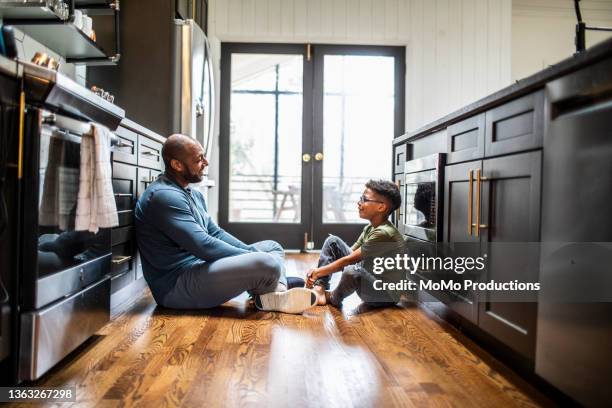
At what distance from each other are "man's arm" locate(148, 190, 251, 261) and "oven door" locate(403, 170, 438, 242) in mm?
975

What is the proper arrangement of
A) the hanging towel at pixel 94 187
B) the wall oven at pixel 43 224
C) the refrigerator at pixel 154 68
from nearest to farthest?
the wall oven at pixel 43 224 → the hanging towel at pixel 94 187 → the refrigerator at pixel 154 68

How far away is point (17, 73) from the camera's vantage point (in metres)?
1.16

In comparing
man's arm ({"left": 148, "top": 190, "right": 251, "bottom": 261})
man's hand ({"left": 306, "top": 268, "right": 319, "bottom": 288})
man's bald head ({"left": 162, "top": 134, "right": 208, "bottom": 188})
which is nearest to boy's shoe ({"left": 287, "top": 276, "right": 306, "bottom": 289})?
man's hand ({"left": 306, "top": 268, "right": 319, "bottom": 288})

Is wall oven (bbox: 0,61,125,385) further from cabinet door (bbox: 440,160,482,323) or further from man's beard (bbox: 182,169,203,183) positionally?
cabinet door (bbox: 440,160,482,323)

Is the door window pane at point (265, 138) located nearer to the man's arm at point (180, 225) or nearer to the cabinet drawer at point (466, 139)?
the man's arm at point (180, 225)

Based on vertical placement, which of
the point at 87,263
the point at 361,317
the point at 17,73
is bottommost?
the point at 361,317

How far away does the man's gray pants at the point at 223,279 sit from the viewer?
2088 mm

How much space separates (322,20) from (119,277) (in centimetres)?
334

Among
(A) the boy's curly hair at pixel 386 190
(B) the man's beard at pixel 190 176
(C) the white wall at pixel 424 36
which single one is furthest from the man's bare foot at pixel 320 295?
(C) the white wall at pixel 424 36

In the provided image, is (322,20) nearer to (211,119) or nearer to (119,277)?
(211,119)

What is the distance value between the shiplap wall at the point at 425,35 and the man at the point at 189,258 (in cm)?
267

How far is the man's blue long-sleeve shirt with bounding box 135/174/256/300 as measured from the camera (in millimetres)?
2041

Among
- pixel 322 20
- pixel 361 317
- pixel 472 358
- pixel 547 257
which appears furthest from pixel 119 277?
pixel 322 20

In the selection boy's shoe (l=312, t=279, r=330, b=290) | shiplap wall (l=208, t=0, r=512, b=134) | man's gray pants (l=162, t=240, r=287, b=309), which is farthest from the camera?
shiplap wall (l=208, t=0, r=512, b=134)
